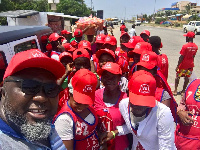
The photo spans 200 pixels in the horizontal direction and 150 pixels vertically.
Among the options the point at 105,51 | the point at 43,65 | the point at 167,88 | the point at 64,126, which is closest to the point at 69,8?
the point at 105,51

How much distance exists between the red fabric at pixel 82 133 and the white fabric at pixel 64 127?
0.05 meters

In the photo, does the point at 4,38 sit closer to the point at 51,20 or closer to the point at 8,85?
the point at 8,85

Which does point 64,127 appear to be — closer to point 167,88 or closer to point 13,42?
point 167,88

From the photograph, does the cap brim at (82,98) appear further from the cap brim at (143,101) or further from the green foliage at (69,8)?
the green foliage at (69,8)

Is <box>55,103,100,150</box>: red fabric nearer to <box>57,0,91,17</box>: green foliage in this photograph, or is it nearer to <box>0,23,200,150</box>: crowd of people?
<box>0,23,200,150</box>: crowd of people

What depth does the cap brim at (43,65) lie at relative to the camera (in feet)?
3.61

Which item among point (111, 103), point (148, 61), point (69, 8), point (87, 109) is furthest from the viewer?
point (69, 8)

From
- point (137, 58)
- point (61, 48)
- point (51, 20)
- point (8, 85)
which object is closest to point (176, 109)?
point (137, 58)

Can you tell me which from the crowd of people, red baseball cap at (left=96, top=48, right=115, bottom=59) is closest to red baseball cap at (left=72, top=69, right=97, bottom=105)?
the crowd of people

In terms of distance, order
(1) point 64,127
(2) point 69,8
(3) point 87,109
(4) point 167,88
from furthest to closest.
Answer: (2) point 69,8 → (4) point 167,88 → (3) point 87,109 → (1) point 64,127

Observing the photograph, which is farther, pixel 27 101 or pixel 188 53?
pixel 188 53

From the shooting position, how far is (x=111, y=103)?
2.20 metres

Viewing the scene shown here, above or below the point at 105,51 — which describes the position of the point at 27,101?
below

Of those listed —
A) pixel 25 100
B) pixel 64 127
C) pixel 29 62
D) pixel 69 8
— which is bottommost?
pixel 64 127
